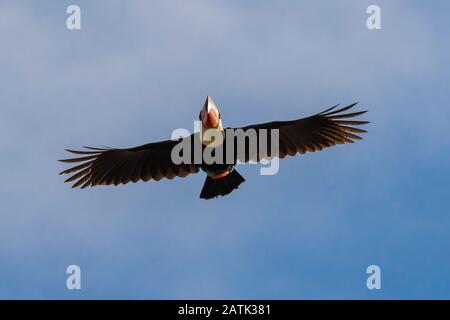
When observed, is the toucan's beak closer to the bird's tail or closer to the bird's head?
the bird's head

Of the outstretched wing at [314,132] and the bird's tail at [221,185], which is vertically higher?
the outstretched wing at [314,132]

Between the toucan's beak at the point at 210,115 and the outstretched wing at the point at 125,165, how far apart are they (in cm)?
113

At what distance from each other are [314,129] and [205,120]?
78.1 inches

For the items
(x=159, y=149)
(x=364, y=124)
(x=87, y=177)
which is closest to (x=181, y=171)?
(x=159, y=149)

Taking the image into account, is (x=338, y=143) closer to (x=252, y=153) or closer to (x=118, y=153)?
(x=252, y=153)

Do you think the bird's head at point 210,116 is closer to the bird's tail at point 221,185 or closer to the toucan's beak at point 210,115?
the toucan's beak at point 210,115

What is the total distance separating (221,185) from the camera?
15.3m

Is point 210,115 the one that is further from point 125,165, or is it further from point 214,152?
point 125,165

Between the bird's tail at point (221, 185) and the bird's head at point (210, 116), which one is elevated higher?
the bird's head at point (210, 116)

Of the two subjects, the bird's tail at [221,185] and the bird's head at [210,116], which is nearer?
the bird's head at [210,116]

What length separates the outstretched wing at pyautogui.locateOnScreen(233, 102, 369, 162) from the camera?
15703 millimetres

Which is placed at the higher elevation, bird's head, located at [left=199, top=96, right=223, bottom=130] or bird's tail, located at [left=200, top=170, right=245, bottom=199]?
bird's head, located at [left=199, top=96, right=223, bottom=130]

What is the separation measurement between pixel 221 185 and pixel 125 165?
1981mm

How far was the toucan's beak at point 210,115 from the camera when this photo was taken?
48.9 ft
